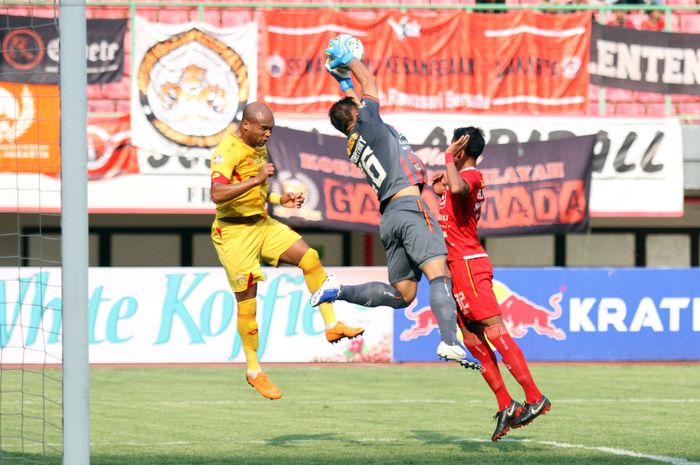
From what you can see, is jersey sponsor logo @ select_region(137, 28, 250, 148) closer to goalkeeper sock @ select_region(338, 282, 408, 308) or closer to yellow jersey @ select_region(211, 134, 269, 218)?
yellow jersey @ select_region(211, 134, 269, 218)

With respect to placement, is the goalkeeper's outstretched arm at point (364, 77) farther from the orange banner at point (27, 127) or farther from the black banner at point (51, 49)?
the black banner at point (51, 49)

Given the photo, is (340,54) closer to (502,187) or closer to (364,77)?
(364,77)

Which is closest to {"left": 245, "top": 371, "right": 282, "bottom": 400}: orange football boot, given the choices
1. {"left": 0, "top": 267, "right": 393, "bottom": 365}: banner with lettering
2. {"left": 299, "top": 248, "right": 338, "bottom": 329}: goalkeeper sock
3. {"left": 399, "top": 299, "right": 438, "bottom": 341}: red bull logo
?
{"left": 299, "top": 248, "right": 338, "bottom": 329}: goalkeeper sock

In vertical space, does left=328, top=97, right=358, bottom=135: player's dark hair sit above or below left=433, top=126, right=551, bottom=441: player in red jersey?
above

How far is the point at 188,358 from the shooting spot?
18156 millimetres

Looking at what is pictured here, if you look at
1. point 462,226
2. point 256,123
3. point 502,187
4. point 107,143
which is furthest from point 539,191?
point 256,123

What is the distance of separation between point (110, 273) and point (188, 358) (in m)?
1.62

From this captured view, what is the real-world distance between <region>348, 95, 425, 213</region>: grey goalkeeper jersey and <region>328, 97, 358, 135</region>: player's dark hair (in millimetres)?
105

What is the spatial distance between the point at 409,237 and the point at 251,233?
1.32m

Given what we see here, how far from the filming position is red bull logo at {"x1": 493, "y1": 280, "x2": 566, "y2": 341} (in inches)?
727

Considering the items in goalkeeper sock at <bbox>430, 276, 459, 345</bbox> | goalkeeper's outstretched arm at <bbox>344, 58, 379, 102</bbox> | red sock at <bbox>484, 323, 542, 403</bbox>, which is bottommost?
red sock at <bbox>484, 323, 542, 403</bbox>

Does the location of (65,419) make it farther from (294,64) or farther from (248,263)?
(294,64)

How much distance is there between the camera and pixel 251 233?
382 inches

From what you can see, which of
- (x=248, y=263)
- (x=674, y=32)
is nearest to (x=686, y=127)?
(x=674, y=32)
